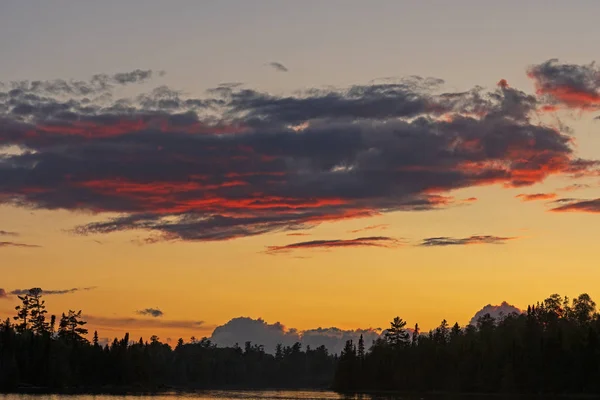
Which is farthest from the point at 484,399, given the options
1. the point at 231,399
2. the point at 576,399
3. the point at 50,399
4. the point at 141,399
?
the point at 50,399

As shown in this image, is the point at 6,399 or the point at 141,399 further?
the point at 141,399

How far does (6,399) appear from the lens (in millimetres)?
155875

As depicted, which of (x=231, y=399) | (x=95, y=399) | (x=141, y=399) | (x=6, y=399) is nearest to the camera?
(x=6, y=399)

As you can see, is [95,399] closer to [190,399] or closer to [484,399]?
[190,399]

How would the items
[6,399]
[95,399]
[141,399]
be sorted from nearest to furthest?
[6,399] < [95,399] < [141,399]

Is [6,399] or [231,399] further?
[231,399]

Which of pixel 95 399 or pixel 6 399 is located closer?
pixel 6 399

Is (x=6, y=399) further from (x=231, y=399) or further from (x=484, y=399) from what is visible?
(x=484, y=399)

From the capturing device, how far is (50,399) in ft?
529

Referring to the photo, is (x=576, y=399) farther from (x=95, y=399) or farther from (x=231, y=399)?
(x=95, y=399)

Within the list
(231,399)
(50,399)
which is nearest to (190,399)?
(231,399)

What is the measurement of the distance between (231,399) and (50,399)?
4765cm

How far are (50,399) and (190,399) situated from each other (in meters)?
39.9

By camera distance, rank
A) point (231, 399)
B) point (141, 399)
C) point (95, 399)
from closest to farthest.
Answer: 1. point (95, 399)
2. point (141, 399)
3. point (231, 399)
